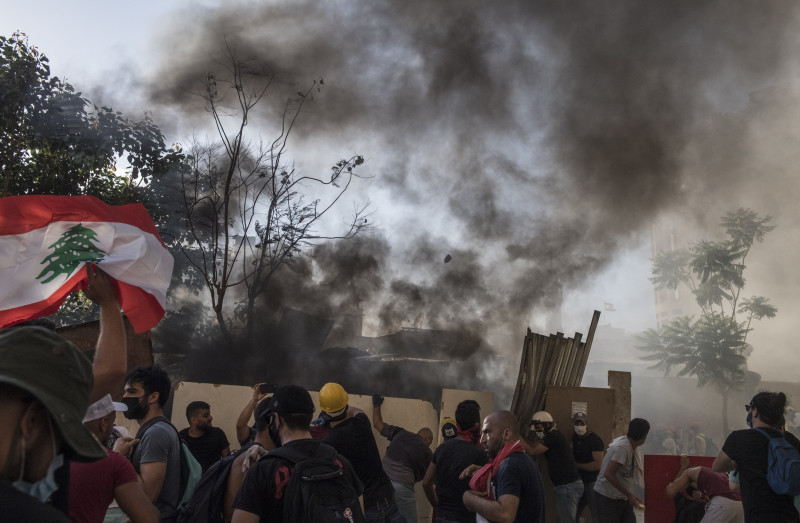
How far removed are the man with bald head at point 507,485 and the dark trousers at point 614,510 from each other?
8.33ft

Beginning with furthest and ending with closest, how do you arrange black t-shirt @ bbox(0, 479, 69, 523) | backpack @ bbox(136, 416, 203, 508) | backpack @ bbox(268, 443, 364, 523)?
1. backpack @ bbox(136, 416, 203, 508)
2. backpack @ bbox(268, 443, 364, 523)
3. black t-shirt @ bbox(0, 479, 69, 523)

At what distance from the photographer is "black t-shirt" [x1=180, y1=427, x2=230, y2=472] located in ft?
15.8

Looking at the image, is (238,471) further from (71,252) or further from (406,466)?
(406,466)

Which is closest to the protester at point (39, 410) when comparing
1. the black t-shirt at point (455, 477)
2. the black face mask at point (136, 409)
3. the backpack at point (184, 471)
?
the backpack at point (184, 471)

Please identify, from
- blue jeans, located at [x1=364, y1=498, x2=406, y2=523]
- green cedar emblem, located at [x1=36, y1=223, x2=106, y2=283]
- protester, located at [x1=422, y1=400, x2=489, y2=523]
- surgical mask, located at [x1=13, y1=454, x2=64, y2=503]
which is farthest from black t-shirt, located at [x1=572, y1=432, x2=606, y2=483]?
surgical mask, located at [x1=13, y1=454, x2=64, y2=503]

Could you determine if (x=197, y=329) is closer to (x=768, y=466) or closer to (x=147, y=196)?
(x=147, y=196)

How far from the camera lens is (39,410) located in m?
1.09

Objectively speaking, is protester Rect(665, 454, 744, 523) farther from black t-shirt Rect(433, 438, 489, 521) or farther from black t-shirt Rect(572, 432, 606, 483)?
black t-shirt Rect(433, 438, 489, 521)

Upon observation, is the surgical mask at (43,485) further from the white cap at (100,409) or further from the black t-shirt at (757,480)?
the black t-shirt at (757,480)

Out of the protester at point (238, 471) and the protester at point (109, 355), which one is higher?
the protester at point (109, 355)

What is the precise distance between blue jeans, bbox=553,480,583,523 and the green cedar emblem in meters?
4.76

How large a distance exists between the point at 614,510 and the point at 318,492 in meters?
3.93

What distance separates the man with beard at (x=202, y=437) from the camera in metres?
4.84

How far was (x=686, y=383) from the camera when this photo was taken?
20.4 meters
